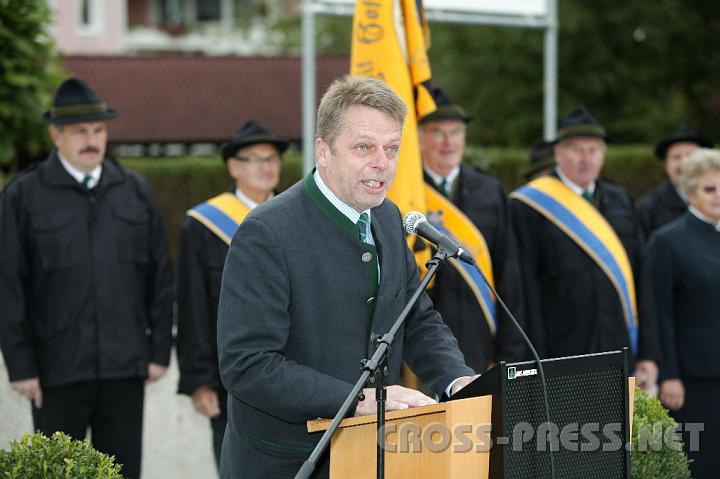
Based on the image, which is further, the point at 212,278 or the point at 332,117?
the point at 212,278

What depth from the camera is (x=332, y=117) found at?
3.35 meters

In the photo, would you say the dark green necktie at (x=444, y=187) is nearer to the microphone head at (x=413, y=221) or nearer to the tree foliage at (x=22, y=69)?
the microphone head at (x=413, y=221)

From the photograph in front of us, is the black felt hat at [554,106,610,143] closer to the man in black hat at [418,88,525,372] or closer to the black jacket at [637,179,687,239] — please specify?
the man in black hat at [418,88,525,372]

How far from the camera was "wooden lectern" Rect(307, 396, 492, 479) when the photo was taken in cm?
303

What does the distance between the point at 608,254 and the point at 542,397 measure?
3.50 metres

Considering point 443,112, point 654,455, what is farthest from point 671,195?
point 654,455

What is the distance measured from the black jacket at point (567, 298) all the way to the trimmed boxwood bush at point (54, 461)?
Answer: 3317mm

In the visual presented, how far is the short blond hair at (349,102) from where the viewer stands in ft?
10.9

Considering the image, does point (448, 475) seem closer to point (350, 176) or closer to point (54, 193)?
point (350, 176)

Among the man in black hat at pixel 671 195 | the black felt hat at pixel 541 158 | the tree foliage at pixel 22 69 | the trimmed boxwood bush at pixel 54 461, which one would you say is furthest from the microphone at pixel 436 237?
the tree foliage at pixel 22 69

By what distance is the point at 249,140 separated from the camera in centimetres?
624

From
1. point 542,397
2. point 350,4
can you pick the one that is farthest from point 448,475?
point 350,4

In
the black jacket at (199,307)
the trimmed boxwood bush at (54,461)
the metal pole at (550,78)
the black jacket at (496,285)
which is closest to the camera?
the trimmed boxwood bush at (54,461)

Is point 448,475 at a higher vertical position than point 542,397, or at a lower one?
lower
